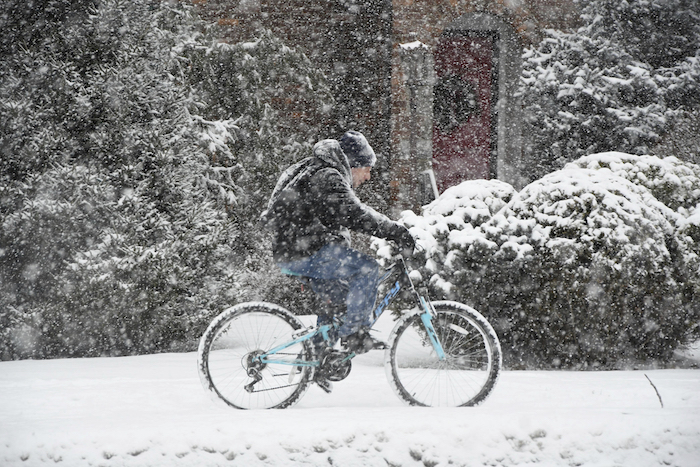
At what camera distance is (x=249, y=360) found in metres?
4.08

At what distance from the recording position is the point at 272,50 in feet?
32.3

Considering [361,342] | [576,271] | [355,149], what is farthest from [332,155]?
[576,271]

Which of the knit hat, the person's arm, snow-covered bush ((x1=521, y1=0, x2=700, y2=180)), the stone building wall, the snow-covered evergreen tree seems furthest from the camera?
the stone building wall

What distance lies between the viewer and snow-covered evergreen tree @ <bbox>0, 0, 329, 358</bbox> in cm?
611

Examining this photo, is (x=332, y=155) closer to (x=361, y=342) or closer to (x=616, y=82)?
(x=361, y=342)

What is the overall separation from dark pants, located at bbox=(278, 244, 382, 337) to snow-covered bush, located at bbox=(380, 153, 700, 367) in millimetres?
1714

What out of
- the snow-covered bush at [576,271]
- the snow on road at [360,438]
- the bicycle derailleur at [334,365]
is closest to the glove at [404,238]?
the bicycle derailleur at [334,365]

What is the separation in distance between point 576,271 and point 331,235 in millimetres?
2412

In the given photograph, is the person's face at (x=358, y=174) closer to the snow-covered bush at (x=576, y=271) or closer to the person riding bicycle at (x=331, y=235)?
the person riding bicycle at (x=331, y=235)

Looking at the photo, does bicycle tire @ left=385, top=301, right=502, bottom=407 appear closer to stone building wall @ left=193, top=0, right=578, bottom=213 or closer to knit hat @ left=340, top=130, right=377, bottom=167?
knit hat @ left=340, top=130, right=377, bottom=167

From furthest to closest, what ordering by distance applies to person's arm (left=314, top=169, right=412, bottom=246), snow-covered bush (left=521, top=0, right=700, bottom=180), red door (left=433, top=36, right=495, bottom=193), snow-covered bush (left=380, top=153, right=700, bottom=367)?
red door (left=433, top=36, right=495, bottom=193)
snow-covered bush (left=521, top=0, right=700, bottom=180)
snow-covered bush (left=380, top=153, right=700, bottom=367)
person's arm (left=314, top=169, right=412, bottom=246)

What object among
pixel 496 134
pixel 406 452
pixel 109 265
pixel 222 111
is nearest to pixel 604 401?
pixel 406 452

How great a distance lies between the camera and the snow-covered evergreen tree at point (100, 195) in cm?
611

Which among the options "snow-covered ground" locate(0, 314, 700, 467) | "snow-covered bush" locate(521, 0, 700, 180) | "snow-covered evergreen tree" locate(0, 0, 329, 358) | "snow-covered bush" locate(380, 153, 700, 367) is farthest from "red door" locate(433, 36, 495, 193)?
"snow-covered ground" locate(0, 314, 700, 467)
